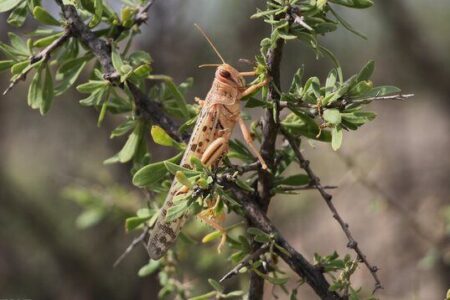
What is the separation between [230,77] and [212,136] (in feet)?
0.61

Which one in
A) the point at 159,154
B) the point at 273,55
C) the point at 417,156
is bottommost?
the point at 417,156

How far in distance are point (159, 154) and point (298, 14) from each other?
2.85 meters

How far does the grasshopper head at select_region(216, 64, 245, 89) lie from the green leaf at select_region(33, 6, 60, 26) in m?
0.45

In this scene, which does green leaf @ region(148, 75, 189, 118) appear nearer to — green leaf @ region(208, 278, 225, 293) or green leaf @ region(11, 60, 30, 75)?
green leaf @ region(11, 60, 30, 75)

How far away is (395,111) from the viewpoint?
6699 mm

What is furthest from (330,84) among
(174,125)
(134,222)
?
(134,222)

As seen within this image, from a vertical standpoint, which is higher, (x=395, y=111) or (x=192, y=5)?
(x=192, y=5)

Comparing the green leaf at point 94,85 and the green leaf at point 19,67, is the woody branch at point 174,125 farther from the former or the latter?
the green leaf at point 19,67

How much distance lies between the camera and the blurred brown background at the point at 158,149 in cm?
413

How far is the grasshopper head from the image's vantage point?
158cm

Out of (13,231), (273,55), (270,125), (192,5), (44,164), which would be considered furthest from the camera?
(44,164)

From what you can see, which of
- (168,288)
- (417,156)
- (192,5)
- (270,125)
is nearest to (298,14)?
(270,125)

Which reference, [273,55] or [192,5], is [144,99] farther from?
[192,5]

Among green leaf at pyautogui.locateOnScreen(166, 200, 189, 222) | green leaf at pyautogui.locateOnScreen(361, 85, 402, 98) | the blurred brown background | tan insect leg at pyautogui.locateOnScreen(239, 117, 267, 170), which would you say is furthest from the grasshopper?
the blurred brown background
